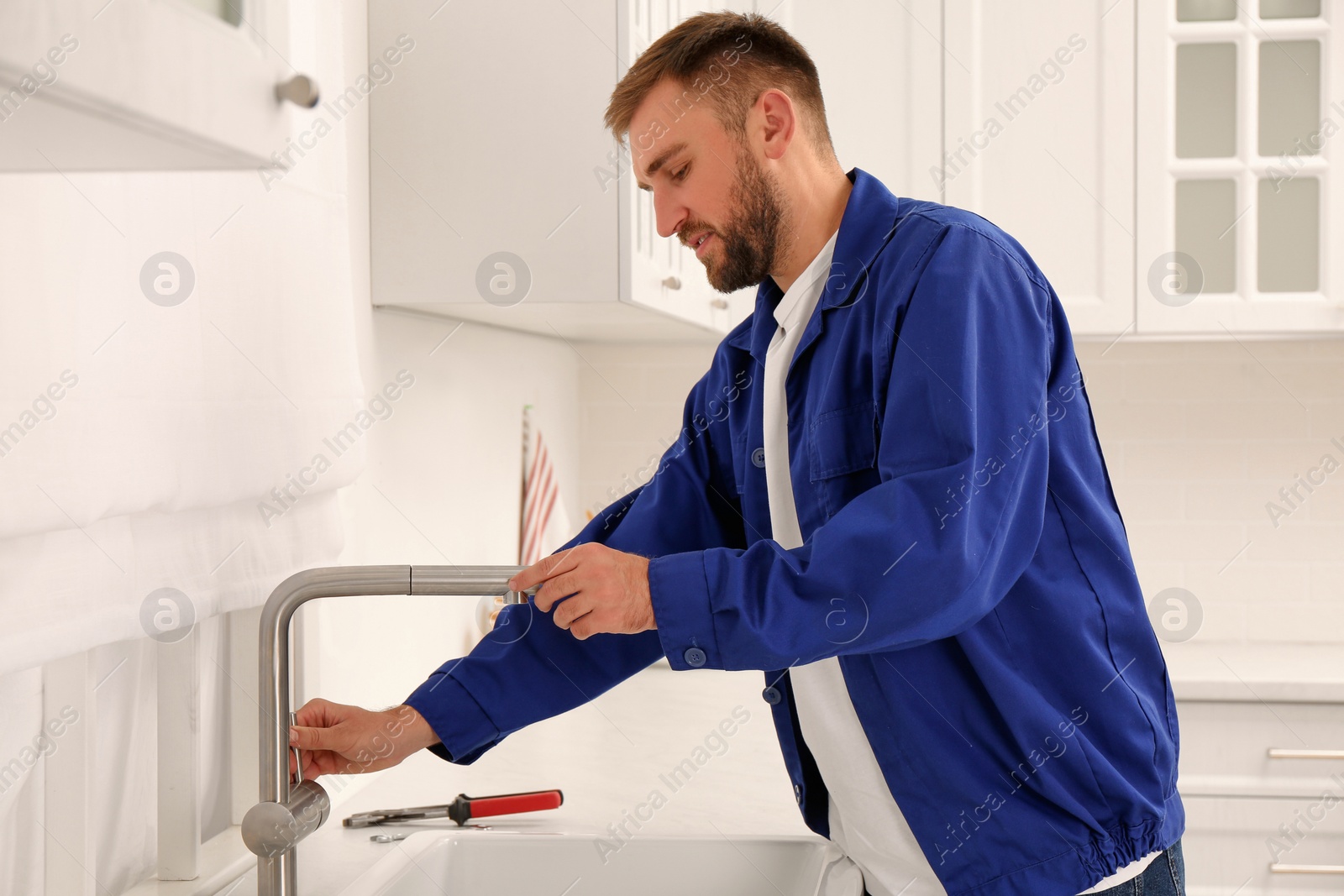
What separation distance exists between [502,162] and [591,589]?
70 centimetres

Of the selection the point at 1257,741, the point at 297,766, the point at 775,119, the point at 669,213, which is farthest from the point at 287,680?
the point at 1257,741

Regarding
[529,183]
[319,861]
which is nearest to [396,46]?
[529,183]

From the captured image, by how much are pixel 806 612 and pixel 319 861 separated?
0.61 m

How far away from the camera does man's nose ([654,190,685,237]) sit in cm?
110

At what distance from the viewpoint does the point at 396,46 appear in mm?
1393

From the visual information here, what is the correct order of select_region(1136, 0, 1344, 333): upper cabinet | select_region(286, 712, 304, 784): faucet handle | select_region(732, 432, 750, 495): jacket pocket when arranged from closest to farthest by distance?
select_region(286, 712, 304, 784): faucet handle
select_region(732, 432, 750, 495): jacket pocket
select_region(1136, 0, 1344, 333): upper cabinet

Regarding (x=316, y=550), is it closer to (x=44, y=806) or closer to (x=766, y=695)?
(x=44, y=806)

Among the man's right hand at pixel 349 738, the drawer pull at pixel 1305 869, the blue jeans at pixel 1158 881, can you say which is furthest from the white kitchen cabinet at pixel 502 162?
the drawer pull at pixel 1305 869

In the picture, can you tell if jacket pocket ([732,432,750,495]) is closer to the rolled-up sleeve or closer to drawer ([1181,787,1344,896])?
the rolled-up sleeve

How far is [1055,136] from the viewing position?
2.26 metres

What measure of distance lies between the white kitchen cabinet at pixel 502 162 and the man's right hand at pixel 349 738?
0.55 metres

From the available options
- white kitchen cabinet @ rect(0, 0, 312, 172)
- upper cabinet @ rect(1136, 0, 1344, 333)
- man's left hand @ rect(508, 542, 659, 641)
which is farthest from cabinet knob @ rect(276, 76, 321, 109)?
upper cabinet @ rect(1136, 0, 1344, 333)

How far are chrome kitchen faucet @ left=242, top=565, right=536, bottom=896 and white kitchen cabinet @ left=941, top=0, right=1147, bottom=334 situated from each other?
1691mm

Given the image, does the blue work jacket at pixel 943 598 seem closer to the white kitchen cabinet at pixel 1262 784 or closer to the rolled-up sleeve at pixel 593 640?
the rolled-up sleeve at pixel 593 640
